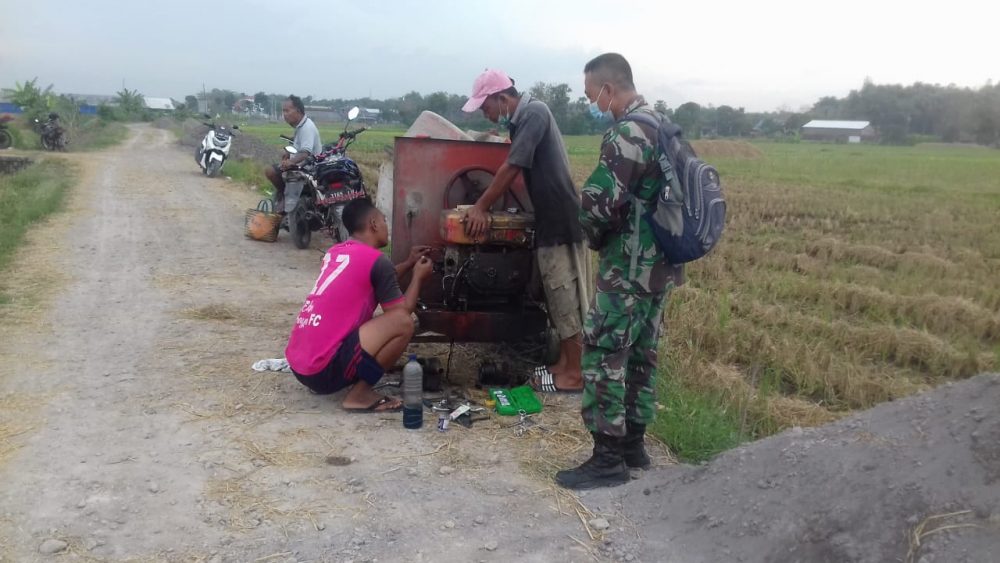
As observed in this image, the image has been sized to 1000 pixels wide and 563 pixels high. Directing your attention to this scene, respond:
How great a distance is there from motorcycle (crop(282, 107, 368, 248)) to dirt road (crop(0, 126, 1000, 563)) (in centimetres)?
348

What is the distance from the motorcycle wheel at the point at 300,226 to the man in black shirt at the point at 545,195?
5.12 metres

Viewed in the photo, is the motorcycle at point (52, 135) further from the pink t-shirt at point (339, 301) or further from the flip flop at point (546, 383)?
Result: the flip flop at point (546, 383)

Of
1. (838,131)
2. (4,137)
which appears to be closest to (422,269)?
→ (4,137)

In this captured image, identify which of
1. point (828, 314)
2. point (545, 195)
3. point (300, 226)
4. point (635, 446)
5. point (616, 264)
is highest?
point (545, 195)

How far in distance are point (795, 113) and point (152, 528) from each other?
97.9 meters

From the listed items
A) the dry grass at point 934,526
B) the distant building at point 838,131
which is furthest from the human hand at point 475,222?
the distant building at point 838,131

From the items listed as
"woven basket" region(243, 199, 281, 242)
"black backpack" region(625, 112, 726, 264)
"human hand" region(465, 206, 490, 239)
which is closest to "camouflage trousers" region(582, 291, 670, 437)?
"black backpack" region(625, 112, 726, 264)

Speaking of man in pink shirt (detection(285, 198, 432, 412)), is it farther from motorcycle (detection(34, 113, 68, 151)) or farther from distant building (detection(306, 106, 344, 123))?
motorcycle (detection(34, 113, 68, 151))

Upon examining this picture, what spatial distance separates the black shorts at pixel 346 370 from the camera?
14.3 feet

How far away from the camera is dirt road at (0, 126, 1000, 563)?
286 cm

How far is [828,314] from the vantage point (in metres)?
7.75

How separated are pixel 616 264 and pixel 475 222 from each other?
1.18 meters

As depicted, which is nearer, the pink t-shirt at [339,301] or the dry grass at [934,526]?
the dry grass at [934,526]

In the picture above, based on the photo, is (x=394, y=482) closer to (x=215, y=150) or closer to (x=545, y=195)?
(x=545, y=195)
